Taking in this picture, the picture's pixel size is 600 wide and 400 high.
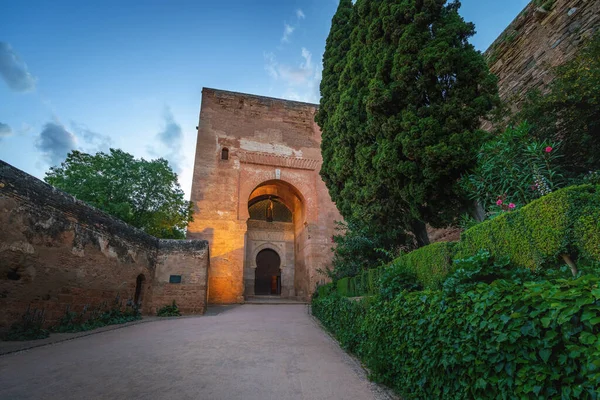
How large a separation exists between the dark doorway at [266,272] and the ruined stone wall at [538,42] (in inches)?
676

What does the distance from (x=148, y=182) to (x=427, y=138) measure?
11.0m

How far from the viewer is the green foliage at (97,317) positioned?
5824mm

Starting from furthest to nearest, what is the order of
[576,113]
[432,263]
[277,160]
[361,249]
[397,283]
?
[277,160] < [361,249] < [397,283] < [576,113] < [432,263]

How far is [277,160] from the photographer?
1711cm

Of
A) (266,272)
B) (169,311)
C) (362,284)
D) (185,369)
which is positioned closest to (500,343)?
(185,369)

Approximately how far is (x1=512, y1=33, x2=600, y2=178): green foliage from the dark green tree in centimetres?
85

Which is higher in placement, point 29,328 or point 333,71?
point 333,71

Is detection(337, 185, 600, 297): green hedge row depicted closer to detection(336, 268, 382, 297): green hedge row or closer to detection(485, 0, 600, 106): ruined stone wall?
detection(336, 268, 382, 297): green hedge row

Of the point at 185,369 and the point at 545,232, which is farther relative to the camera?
the point at 185,369

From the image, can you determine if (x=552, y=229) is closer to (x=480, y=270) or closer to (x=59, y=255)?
(x=480, y=270)

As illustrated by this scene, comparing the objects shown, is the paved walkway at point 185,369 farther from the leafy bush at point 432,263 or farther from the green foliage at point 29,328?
the leafy bush at point 432,263

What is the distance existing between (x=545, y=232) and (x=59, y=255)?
8.11 metres

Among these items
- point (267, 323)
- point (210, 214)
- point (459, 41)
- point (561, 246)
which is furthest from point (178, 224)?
point (561, 246)

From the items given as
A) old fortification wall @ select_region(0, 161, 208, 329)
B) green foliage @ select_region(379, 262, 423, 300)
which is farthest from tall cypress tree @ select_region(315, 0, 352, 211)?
old fortification wall @ select_region(0, 161, 208, 329)
